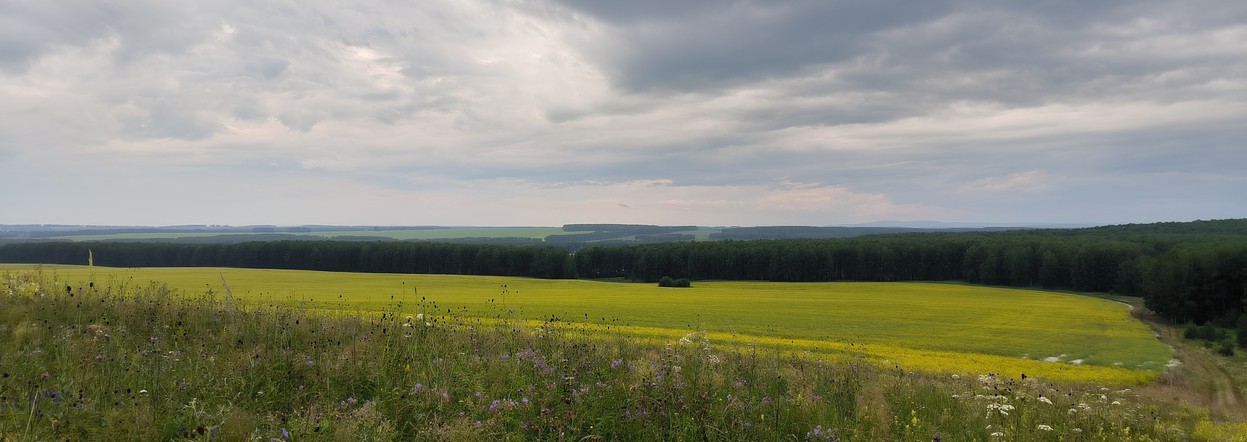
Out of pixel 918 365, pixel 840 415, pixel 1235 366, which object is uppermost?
pixel 840 415

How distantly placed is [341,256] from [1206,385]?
10883 centimetres

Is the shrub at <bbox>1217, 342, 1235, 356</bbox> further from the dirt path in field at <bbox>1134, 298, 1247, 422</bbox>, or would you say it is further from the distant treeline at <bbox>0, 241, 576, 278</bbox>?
the distant treeline at <bbox>0, 241, 576, 278</bbox>

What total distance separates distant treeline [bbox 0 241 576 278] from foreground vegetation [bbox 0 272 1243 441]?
95.3 meters

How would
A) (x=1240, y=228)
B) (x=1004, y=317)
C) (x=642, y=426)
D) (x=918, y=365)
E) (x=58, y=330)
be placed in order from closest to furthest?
1. (x=642, y=426)
2. (x=58, y=330)
3. (x=918, y=365)
4. (x=1004, y=317)
5. (x=1240, y=228)

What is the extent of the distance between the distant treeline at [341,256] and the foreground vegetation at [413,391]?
3753 inches

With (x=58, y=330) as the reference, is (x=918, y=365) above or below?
below

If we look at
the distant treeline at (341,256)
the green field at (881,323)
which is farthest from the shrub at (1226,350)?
the distant treeline at (341,256)

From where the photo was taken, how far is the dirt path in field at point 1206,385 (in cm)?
1959

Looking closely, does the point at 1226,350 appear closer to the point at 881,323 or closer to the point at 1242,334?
the point at 1242,334

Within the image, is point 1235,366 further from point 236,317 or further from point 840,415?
point 236,317

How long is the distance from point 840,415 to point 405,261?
107 m

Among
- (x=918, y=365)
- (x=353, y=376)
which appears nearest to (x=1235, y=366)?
(x=918, y=365)

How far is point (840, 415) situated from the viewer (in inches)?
270

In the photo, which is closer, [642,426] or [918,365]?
[642,426]
